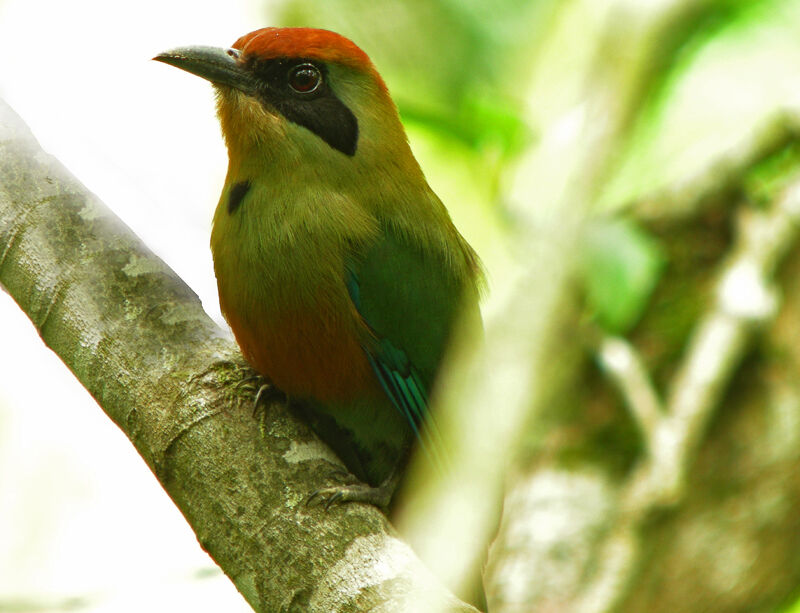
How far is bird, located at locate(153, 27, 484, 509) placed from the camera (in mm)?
3113

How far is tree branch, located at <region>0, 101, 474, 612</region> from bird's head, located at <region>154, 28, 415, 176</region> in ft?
2.08

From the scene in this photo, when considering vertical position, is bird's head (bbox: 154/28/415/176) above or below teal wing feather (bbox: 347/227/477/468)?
above

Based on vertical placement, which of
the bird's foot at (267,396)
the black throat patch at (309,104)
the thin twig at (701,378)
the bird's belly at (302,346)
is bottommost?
the thin twig at (701,378)

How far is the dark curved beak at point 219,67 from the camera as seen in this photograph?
→ 337 cm

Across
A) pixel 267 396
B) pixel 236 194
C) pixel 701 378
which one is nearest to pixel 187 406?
pixel 267 396

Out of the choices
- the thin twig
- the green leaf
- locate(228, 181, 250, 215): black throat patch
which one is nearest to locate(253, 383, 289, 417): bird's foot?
locate(228, 181, 250, 215): black throat patch

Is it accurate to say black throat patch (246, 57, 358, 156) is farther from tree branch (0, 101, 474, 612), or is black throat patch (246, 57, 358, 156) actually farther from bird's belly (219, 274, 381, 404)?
tree branch (0, 101, 474, 612)

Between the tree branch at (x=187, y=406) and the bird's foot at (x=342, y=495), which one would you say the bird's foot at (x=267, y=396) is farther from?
the bird's foot at (x=342, y=495)

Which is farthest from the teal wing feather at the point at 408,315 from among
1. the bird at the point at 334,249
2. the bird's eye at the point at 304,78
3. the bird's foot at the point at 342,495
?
the bird's eye at the point at 304,78

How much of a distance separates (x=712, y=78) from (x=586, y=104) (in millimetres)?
799

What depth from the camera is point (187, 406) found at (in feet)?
8.72

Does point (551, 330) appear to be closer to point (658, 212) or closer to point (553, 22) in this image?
point (553, 22)

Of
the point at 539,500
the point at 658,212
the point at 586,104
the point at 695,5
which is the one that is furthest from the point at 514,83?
the point at 539,500

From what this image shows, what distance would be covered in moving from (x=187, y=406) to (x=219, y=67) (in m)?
1.28
